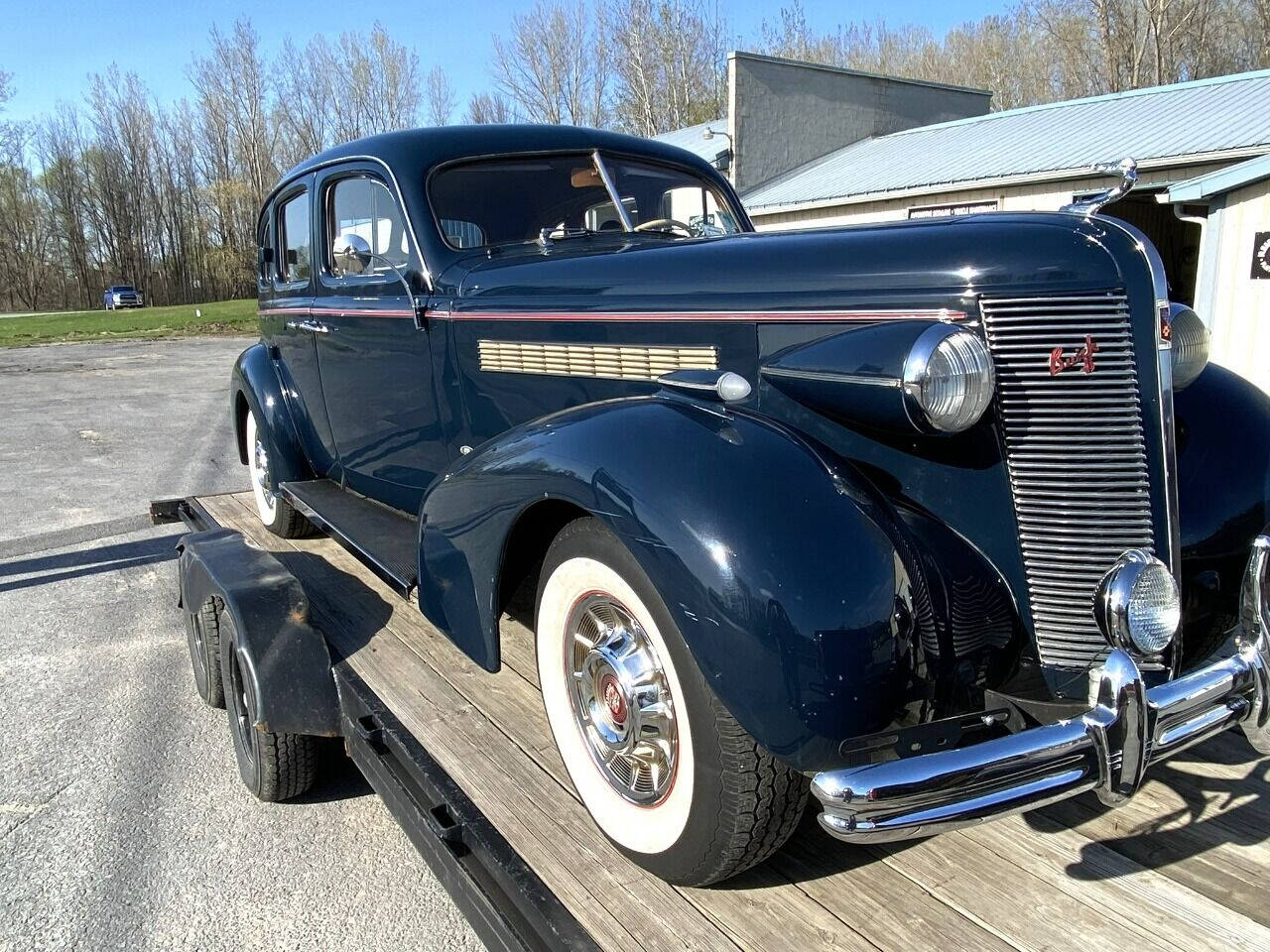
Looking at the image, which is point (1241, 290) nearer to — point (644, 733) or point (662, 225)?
point (662, 225)

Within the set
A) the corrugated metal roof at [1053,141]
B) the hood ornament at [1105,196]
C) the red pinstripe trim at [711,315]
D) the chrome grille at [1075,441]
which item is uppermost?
the corrugated metal roof at [1053,141]

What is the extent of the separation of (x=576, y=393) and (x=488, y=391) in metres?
0.47

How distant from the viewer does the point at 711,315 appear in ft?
7.34

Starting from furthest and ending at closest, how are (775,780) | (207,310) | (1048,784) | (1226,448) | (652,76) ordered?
(207,310) → (652,76) → (1226,448) → (775,780) → (1048,784)

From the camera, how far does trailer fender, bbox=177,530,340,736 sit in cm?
258

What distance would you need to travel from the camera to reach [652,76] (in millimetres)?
32812

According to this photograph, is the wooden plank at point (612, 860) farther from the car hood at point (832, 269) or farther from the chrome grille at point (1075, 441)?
the car hood at point (832, 269)

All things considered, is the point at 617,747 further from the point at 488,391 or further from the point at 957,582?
the point at 488,391

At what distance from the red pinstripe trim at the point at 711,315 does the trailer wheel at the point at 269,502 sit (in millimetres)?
1984

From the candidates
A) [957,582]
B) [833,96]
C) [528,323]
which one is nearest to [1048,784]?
[957,582]

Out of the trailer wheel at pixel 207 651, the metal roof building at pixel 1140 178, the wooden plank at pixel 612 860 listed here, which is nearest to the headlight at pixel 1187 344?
the wooden plank at pixel 612 860

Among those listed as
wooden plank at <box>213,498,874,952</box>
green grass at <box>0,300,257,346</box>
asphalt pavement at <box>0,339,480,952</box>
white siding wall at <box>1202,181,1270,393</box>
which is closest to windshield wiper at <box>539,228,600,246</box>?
wooden plank at <box>213,498,874,952</box>

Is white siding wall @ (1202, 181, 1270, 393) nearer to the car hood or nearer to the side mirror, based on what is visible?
the car hood

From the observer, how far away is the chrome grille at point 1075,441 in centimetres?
178
